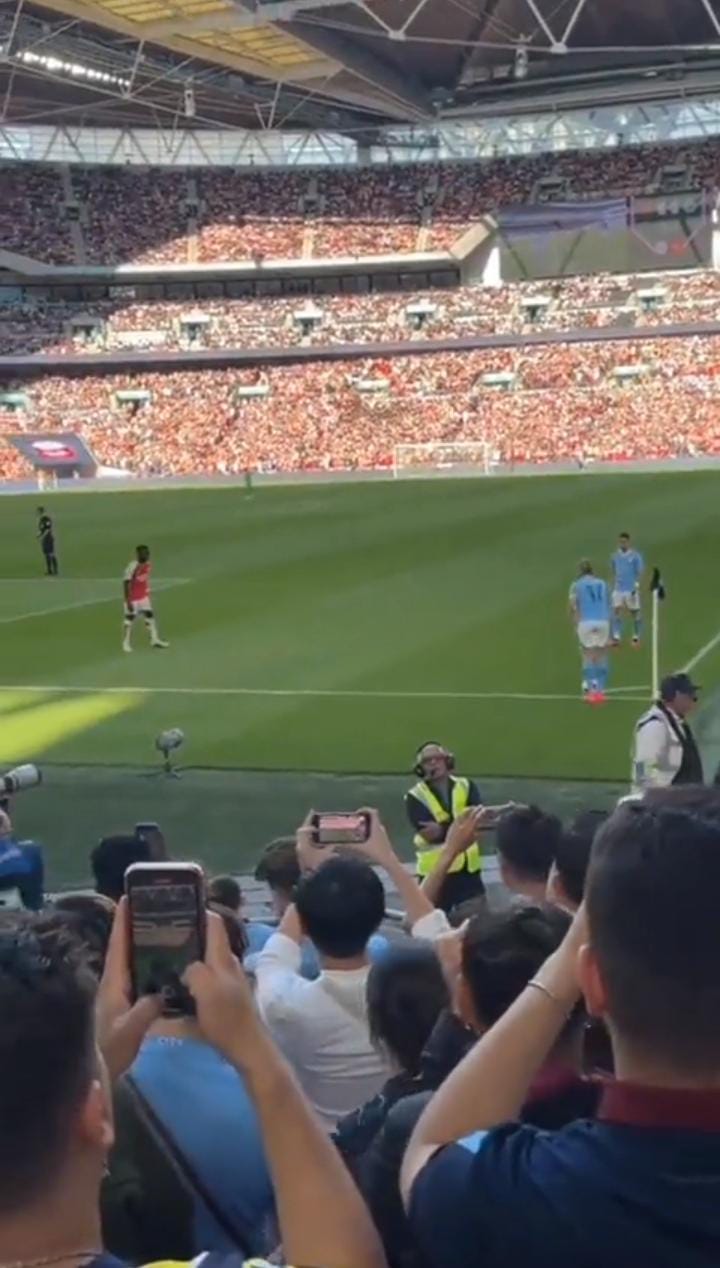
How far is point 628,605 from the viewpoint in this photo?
22.0m

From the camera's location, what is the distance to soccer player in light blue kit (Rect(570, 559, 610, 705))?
17833 millimetres

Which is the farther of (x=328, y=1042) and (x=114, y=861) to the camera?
(x=114, y=861)

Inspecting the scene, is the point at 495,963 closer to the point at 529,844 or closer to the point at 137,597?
the point at 529,844

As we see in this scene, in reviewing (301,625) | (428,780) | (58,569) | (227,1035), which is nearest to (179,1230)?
(227,1035)

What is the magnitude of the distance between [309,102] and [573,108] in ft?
44.9

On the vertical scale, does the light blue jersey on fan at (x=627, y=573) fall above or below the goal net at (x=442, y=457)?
below

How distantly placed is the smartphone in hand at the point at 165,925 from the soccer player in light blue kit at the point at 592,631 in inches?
600

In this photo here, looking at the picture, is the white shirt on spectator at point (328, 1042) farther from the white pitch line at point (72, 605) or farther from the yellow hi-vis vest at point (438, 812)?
the white pitch line at point (72, 605)

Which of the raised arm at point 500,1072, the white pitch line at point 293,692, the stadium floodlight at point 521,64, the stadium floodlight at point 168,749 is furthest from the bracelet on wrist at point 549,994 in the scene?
the stadium floodlight at point 521,64

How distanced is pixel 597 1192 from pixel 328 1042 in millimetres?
2212

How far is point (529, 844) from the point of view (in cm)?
619

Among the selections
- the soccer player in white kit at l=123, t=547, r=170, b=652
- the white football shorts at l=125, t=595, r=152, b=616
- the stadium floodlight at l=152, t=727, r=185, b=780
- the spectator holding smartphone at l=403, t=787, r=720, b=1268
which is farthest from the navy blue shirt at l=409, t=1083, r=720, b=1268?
the white football shorts at l=125, t=595, r=152, b=616

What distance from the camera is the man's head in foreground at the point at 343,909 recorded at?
451cm

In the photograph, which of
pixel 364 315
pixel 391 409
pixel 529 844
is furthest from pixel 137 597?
pixel 364 315
